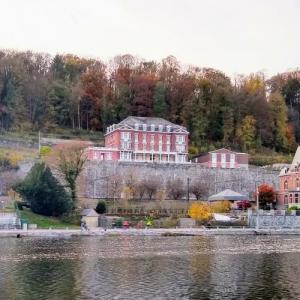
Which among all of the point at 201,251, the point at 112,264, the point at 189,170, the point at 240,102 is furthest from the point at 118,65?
the point at 112,264

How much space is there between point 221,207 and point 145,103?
31215 millimetres

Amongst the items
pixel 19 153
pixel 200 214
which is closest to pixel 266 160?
pixel 200 214

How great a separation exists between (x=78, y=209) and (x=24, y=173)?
39.0ft

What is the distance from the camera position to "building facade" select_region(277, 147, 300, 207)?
69.7 m

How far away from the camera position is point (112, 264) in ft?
97.0

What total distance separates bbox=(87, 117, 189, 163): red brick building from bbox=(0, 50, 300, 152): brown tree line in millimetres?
4948

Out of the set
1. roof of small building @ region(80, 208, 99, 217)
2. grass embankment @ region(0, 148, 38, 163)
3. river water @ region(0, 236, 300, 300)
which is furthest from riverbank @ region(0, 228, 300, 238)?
grass embankment @ region(0, 148, 38, 163)

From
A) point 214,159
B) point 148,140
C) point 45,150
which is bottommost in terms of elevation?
point 214,159

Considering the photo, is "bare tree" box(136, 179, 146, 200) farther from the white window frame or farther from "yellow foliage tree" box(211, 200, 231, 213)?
the white window frame

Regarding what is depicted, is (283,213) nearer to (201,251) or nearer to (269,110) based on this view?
(201,251)

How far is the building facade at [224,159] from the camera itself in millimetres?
A: 78812

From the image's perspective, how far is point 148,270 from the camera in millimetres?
27281

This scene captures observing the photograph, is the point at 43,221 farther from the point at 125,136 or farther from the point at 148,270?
the point at 148,270

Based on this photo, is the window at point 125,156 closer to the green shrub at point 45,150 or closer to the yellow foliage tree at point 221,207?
the green shrub at point 45,150
